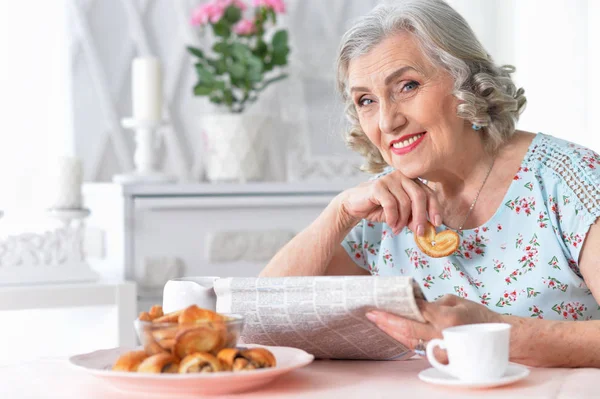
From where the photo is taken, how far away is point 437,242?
1.25 m

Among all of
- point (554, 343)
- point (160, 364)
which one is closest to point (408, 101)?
point (554, 343)

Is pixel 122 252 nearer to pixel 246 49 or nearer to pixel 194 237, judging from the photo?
pixel 194 237

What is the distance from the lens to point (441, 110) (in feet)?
4.38

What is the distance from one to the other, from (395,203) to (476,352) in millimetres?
493

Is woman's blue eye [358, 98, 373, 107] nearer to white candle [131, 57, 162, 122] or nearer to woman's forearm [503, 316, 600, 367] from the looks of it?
woman's forearm [503, 316, 600, 367]

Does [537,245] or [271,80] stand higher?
[271,80]

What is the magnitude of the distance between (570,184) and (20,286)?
4.33 feet

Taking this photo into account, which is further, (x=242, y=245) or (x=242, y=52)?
(x=242, y=52)

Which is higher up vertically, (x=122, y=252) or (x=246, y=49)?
(x=246, y=49)

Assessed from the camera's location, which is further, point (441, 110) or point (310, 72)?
point (310, 72)

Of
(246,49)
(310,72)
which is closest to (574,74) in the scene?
(310,72)

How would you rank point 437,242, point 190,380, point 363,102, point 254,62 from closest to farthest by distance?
1. point 190,380
2. point 437,242
3. point 363,102
4. point 254,62

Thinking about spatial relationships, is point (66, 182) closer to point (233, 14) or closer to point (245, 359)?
point (233, 14)

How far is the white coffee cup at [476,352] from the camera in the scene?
2.69 ft
